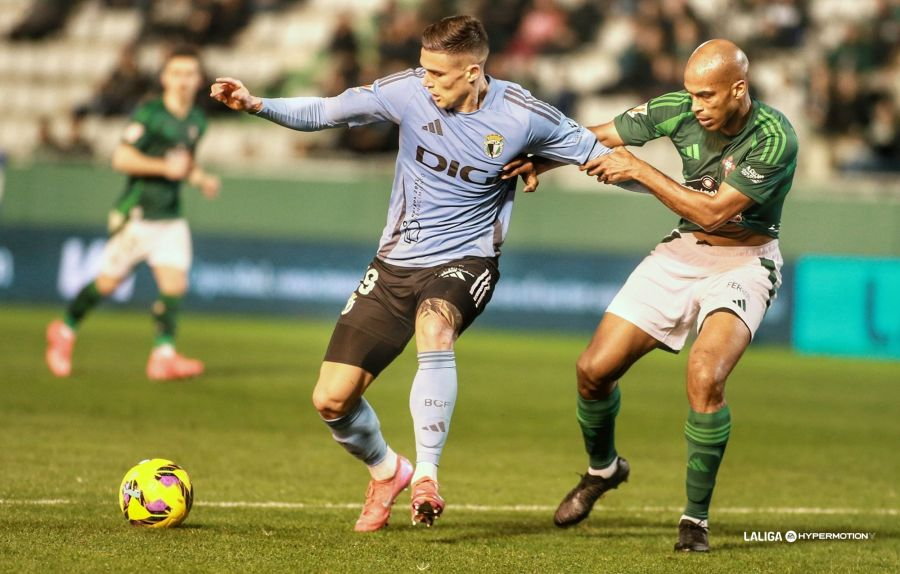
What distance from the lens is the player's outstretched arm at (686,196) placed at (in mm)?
6488

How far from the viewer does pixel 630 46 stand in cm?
1944

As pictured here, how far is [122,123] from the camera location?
2075 cm

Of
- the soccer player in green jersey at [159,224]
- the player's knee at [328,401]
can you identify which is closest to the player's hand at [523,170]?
the player's knee at [328,401]

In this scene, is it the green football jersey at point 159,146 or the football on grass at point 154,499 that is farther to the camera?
the green football jersey at point 159,146

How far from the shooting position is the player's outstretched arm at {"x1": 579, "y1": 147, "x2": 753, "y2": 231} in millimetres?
6488

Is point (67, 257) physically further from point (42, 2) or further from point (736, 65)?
point (736, 65)

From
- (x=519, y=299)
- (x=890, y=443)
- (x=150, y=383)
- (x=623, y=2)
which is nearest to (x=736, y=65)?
(x=890, y=443)

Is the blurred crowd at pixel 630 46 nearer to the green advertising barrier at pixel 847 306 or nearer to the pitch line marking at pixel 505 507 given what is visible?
the green advertising barrier at pixel 847 306

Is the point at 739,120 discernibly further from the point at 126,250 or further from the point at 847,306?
the point at 847,306

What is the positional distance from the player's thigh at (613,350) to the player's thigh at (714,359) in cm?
40

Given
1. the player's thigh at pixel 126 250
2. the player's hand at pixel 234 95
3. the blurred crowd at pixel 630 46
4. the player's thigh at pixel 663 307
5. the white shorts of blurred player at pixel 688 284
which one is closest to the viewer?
the player's hand at pixel 234 95

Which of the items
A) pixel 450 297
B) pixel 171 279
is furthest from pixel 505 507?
pixel 171 279

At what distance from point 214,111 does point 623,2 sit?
20.3 feet

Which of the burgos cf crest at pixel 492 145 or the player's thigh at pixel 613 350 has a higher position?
the burgos cf crest at pixel 492 145
